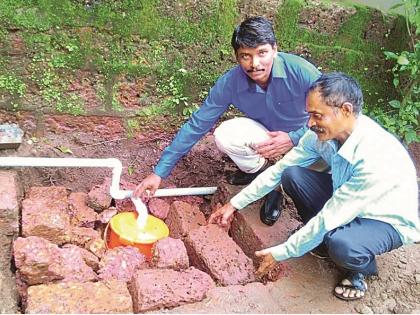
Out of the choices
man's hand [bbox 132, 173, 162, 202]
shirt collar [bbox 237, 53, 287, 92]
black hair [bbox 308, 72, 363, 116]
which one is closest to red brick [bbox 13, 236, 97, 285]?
man's hand [bbox 132, 173, 162, 202]

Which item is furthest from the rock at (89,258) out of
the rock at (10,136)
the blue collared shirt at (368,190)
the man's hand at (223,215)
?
the blue collared shirt at (368,190)

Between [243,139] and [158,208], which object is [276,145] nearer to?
[243,139]

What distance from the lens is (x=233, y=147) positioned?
306 centimetres

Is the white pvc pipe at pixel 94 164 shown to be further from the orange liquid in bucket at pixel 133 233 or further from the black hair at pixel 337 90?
the black hair at pixel 337 90

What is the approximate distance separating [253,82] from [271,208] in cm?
70

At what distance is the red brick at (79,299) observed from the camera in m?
2.22

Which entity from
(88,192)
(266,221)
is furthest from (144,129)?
(266,221)

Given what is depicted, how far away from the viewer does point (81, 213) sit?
3.06 meters

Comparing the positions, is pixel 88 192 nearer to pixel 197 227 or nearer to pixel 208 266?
pixel 197 227

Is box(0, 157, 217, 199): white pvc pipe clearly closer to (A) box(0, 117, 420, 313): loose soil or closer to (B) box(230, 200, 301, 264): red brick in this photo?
(A) box(0, 117, 420, 313): loose soil

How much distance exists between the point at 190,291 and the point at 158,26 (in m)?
1.69

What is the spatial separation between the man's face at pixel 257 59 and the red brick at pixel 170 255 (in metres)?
0.94

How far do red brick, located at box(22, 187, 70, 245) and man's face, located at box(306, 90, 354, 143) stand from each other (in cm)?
140

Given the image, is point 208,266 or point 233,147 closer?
point 208,266
